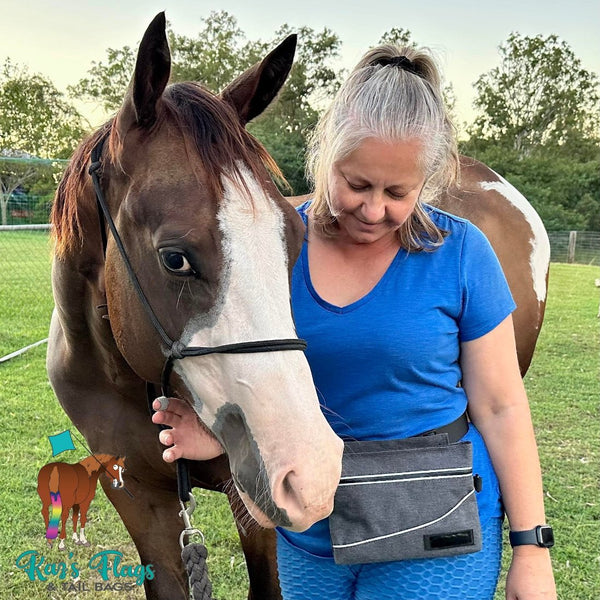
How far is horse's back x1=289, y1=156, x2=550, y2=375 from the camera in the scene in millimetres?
3467

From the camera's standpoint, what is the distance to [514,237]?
3.54 metres

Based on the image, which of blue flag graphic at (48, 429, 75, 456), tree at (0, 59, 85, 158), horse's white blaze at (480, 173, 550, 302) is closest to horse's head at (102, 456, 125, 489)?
blue flag graphic at (48, 429, 75, 456)

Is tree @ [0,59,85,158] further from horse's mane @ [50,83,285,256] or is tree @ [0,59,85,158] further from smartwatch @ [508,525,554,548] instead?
smartwatch @ [508,525,554,548]

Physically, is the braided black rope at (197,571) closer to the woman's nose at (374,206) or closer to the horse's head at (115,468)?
the horse's head at (115,468)

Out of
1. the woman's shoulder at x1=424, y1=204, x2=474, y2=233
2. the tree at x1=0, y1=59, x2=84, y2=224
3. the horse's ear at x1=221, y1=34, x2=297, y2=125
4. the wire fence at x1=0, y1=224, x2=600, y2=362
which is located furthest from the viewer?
the wire fence at x1=0, y1=224, x2=600, y2=362

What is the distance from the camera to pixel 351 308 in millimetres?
1312

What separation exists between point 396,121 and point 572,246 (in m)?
22.7

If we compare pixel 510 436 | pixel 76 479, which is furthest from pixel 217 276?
pixel 76 479

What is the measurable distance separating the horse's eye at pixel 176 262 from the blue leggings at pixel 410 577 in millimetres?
774

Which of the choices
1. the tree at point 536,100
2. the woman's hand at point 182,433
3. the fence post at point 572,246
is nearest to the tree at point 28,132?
the woman's hand at point 182,433

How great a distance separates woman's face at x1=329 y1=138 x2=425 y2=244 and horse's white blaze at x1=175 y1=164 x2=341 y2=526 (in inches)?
7.0

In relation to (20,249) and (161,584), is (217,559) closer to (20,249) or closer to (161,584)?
(161,584)

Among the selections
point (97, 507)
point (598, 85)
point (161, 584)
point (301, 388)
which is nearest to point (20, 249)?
point (97, 507)

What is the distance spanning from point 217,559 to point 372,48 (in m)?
2.63
